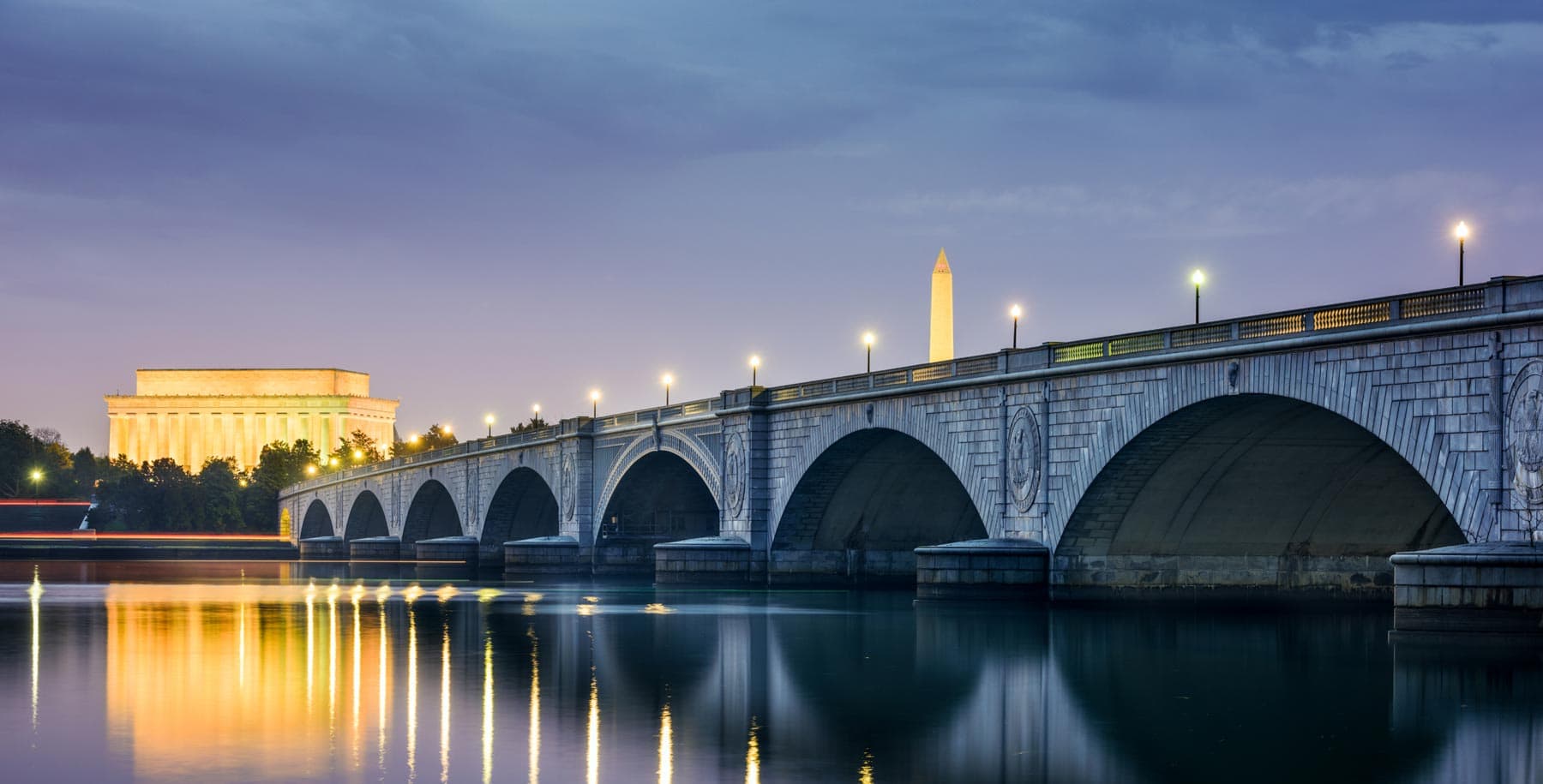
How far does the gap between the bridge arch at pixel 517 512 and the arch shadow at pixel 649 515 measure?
52.4ft

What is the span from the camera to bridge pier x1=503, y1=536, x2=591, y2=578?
89.9 m

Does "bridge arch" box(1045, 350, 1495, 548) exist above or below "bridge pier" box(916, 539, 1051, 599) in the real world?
above

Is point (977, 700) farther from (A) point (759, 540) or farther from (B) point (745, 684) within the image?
(A) point (759, 540)

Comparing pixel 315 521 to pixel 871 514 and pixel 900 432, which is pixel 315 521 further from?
pixel 900 432

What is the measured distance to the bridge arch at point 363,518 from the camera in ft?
490

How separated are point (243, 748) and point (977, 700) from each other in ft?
38.0

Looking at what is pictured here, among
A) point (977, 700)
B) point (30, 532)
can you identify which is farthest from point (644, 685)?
point (30, 532)

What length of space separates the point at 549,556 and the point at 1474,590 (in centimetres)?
6309

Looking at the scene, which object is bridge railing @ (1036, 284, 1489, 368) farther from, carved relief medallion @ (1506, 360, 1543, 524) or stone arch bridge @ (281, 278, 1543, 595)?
carved relief medallion @ (1506, 360, 1543, 524)

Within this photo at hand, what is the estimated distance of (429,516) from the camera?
433 feet

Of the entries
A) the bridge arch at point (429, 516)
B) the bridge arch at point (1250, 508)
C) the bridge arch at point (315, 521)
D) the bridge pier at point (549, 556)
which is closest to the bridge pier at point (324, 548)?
the bridge arch at point (315, 521)

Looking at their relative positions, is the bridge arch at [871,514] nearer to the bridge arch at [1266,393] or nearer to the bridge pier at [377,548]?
the bridge arch at [1266,393]

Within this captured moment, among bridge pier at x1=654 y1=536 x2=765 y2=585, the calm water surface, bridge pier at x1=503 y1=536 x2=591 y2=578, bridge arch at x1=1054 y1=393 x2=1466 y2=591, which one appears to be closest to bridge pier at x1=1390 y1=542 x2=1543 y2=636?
the calm water surface

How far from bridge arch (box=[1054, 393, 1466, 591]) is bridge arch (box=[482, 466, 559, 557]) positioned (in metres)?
58.6
